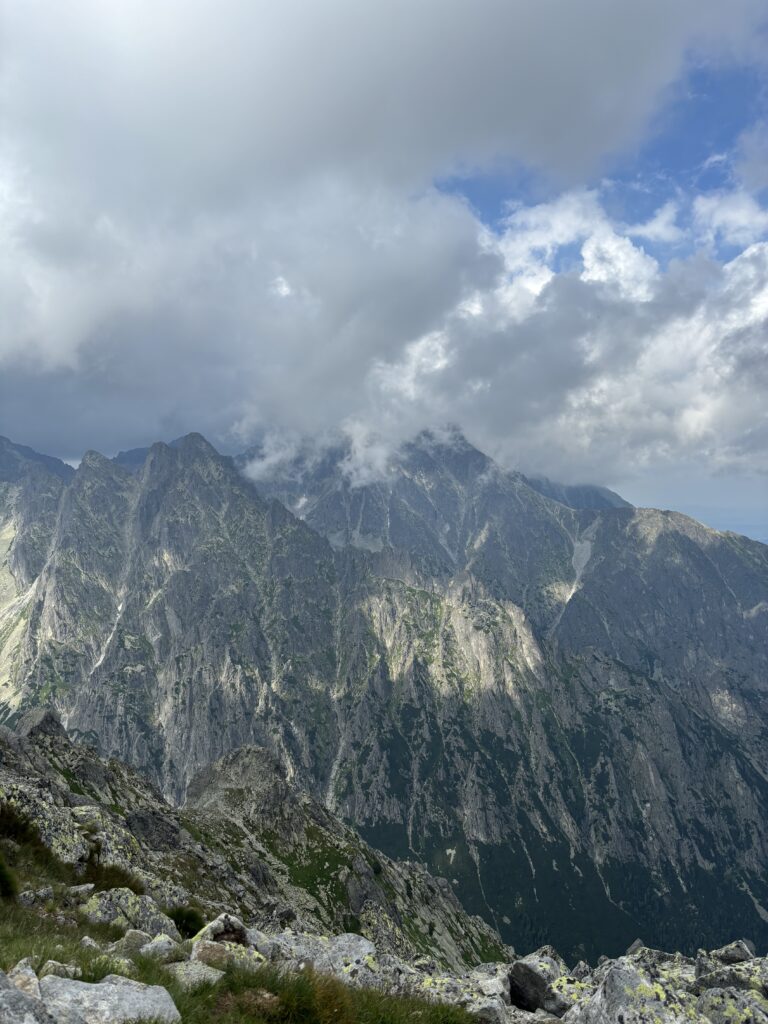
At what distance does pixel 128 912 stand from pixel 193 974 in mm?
14331

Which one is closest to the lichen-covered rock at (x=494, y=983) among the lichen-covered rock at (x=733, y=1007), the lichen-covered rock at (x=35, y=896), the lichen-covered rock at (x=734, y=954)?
the lichen-covered rock at (x=733, y=1007)

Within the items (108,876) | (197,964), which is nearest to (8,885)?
(197,964)

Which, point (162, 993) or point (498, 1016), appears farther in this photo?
point (498, 1016)

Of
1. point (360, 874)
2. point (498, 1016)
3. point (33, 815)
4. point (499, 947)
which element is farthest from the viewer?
point (499, 947)

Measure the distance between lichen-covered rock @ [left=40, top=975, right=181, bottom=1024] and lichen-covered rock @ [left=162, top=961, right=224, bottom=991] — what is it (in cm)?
296

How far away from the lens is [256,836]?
13800cm

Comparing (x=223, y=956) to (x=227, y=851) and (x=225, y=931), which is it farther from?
(x=227, y=851)

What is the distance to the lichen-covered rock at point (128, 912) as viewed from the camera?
2356 cm

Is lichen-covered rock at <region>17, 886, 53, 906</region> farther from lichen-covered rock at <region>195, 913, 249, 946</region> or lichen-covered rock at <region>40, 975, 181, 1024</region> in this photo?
lichen-covered rock at <region>40, 975, 181, 1024</region>

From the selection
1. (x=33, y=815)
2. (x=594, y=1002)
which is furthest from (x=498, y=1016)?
(x=33, y=815)

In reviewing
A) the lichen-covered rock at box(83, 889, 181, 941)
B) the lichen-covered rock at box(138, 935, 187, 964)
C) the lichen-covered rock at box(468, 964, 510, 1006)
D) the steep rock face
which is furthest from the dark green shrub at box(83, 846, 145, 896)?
the lichen-covered rock at box(468, 964, 510, 1006)

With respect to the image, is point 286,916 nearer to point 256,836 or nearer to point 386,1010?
point 386,1010

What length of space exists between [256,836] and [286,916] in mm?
92974

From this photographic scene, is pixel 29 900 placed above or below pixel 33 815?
below
